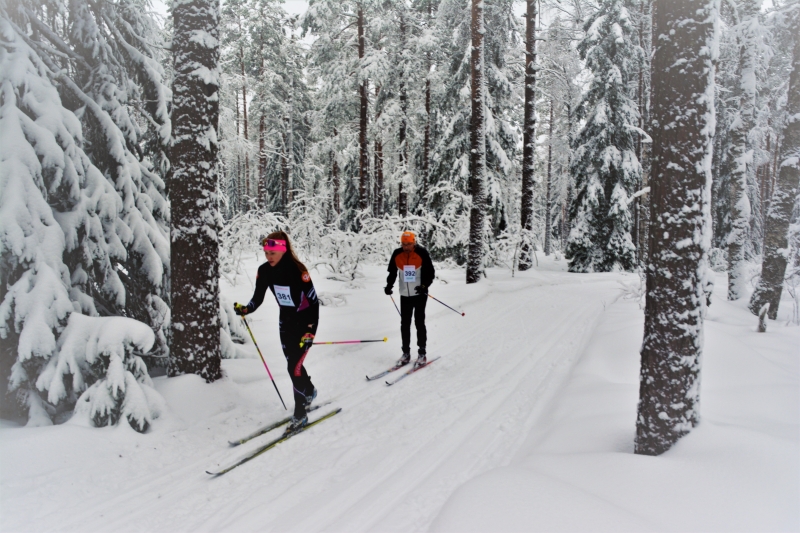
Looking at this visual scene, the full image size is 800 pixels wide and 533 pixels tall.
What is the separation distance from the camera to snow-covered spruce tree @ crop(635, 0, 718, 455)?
10.2ft

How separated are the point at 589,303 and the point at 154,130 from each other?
11.4 m

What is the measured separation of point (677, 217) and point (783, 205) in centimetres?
783

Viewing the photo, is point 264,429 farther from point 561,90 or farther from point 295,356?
point 561,90

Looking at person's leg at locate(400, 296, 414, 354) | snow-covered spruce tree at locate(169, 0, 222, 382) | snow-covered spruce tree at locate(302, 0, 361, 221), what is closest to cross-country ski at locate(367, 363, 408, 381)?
person's leg at locate(400, 296, 414, 354)

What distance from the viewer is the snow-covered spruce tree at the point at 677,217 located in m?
3.10

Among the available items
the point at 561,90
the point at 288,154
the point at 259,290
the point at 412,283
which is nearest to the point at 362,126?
the point at 288,154

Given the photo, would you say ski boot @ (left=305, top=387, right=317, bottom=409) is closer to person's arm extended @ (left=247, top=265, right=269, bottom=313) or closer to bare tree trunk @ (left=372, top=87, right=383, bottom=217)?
person's arm extended @ (left=247, top=265, right=269, bottom=313)

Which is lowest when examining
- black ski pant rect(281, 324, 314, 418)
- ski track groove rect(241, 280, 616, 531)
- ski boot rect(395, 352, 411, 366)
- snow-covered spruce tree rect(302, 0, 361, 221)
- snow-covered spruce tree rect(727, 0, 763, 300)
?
ski track groove rect(241, 280, 616, 531)

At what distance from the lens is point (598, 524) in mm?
2674

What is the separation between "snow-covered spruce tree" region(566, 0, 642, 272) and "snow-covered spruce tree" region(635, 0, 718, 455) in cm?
1787

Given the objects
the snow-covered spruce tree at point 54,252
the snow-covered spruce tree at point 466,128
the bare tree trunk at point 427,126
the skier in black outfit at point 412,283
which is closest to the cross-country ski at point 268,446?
the snow-covered spruce tree at point 54,252

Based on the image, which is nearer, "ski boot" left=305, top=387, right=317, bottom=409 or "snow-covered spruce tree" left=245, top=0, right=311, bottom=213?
"ski boot" left=305, top=387, right=317, bottom=409

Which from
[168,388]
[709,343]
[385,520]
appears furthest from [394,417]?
[709,343]

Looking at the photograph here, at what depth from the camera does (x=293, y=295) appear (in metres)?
5.32
